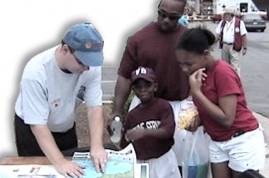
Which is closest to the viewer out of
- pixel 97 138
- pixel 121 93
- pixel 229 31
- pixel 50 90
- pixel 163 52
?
A: pixel 50 90

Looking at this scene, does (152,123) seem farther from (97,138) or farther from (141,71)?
(97,138)

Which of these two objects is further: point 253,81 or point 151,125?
point 253,81

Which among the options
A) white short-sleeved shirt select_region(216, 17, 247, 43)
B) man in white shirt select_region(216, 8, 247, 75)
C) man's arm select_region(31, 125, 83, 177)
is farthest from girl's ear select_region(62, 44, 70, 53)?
white short-sleeved shirt select_region(216, 17, 247, 43)

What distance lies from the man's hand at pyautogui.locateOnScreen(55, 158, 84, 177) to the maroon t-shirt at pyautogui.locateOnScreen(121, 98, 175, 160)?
943mm

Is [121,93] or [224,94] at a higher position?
[224,94]

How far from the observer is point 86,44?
2873 mm

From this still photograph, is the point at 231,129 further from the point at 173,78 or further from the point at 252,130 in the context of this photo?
the point at 173,78

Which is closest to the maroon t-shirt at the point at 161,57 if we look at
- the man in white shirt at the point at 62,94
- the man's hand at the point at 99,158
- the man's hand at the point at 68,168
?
the man in white shirt at the point at 62,94

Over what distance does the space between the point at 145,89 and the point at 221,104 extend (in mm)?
627

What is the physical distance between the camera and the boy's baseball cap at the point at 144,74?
3.79 metres

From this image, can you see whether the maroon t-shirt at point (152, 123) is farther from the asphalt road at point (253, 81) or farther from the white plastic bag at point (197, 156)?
the asphalt road at point (253, 81)

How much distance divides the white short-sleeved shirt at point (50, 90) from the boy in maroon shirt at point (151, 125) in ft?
1.79

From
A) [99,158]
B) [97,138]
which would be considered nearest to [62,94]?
[97,138]

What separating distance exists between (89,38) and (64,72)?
30 centimetres
